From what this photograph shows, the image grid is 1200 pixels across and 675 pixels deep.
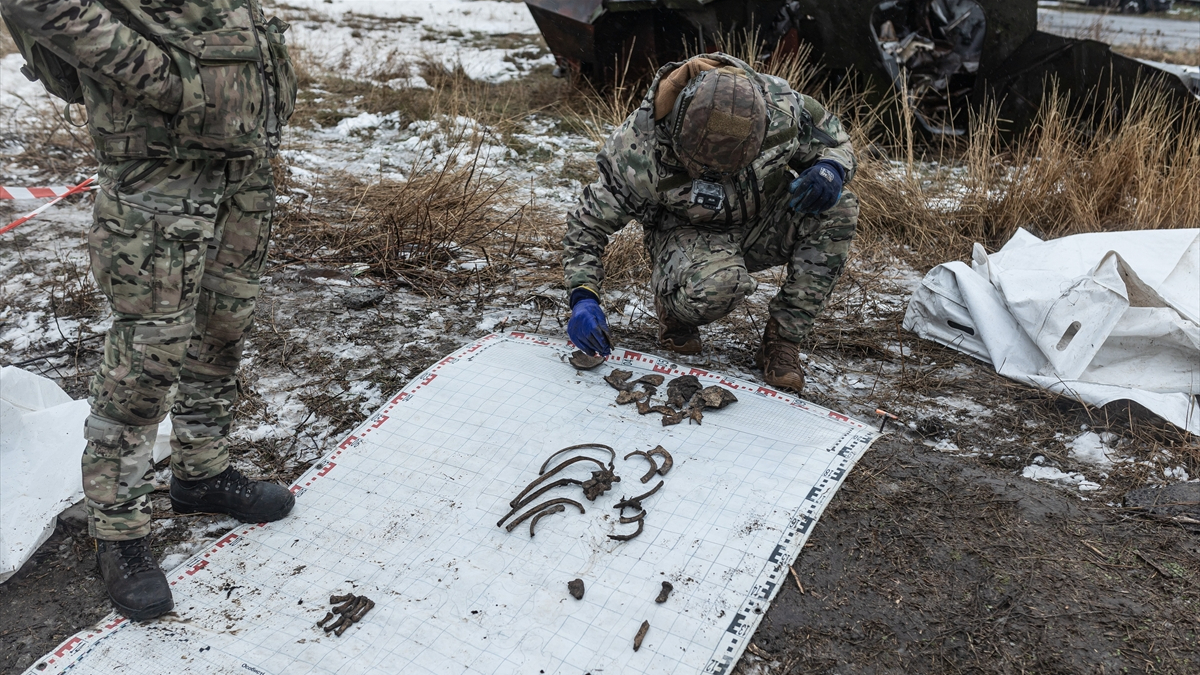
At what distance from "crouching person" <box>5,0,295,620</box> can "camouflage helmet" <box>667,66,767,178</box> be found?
110 centimetres

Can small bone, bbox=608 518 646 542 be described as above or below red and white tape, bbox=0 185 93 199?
below

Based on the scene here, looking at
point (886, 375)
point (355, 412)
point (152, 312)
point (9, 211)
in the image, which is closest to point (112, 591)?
point (152, 312)

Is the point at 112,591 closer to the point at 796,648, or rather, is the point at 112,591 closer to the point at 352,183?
the point at 796,648

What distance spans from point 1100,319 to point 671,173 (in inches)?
60.4

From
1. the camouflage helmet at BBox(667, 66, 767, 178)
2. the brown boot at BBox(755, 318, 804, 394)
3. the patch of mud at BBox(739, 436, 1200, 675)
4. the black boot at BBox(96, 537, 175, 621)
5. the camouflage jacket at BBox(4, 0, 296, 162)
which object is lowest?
the patch of mud at BBox(739, 436, 1200, 675)

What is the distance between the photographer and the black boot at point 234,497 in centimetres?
209

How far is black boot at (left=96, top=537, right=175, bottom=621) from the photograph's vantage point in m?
1.80

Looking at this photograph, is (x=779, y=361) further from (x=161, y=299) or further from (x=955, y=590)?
(x=161, y=299)

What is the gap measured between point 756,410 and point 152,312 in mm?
1717

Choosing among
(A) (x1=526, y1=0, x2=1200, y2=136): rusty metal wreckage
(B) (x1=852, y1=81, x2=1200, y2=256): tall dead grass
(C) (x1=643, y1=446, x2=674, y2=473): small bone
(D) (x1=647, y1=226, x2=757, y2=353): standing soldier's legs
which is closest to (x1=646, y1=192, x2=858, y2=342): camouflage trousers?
(D) (x1=647, y1=226, x2=757, y2=353): standing soldier's legs

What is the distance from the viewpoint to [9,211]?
4.34 m

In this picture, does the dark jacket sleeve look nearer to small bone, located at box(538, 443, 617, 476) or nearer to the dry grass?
small bone, located at box(538, 443, 617, 476)

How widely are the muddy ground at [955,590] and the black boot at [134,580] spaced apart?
12cm

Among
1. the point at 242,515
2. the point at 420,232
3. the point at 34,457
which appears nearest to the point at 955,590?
the point at 242,515
